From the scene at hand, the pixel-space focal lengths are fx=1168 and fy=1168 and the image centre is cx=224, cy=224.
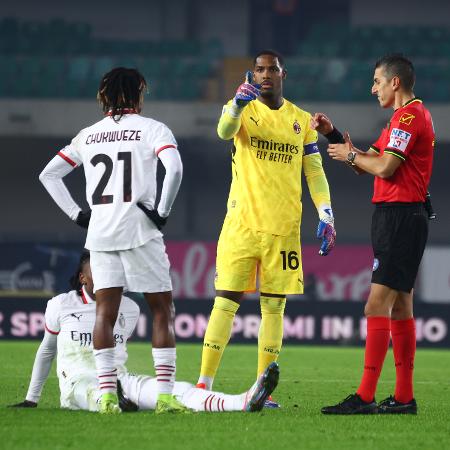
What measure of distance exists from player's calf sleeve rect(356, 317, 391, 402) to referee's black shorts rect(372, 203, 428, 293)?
0.69ft

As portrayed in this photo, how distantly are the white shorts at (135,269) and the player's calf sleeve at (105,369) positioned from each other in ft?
1.08

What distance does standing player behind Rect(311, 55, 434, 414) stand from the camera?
622 cm

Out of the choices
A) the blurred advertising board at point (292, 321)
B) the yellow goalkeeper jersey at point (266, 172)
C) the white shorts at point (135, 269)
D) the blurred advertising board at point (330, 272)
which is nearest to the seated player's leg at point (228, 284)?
the yellow goalkeeper jersey at point (266, 172)

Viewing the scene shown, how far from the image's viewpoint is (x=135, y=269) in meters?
5.84

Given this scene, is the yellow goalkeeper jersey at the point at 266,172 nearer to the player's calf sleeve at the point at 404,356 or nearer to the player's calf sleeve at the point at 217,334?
the player's calf sleeve at the point at 217,334

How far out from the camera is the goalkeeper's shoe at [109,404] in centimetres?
579

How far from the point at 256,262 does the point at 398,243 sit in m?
1.00

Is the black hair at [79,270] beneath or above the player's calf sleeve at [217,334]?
above

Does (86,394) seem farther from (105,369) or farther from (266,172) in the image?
(266,172)

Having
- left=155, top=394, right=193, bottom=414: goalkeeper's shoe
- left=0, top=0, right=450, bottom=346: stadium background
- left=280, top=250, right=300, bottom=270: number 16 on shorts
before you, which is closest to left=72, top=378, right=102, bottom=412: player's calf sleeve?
left=155, top=394, right=193, bottom=414: goalkeeper's shoe

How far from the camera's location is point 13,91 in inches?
908

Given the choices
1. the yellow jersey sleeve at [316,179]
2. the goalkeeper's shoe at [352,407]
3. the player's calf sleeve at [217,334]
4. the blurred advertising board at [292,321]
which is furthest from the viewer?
the blurred advertising board at [292,321]

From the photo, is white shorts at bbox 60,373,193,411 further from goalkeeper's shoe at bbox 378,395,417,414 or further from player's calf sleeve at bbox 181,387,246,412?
goalkeeper's shoe at bbox 378,395,417,414

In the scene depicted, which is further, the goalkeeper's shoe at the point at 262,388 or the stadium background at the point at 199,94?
the stadium background at the point at 199,94
